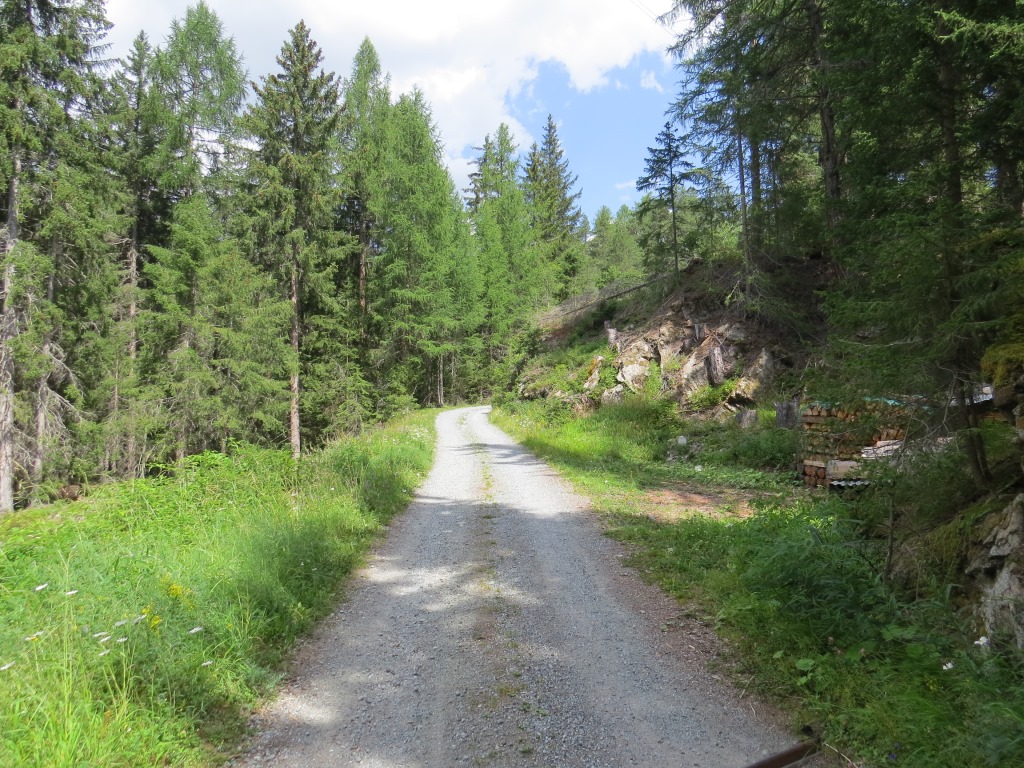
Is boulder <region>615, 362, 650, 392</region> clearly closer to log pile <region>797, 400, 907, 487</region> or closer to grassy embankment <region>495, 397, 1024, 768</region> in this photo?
log pile <region>797, 400, 907, 487</region>

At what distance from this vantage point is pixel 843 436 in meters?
4.37

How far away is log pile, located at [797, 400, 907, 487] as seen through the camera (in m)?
3.91

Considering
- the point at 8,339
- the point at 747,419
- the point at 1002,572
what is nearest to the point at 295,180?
the point at 8,339

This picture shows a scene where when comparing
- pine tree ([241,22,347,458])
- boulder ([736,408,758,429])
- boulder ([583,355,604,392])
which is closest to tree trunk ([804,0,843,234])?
boulder ([736,408,758,429])

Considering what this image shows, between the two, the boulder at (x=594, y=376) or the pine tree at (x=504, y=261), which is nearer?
the boulder at (x=594, y=376)

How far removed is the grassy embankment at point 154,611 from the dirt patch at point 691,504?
4.11 m

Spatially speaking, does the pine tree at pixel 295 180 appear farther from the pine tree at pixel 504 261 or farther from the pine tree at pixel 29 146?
the pine tree at pixel 504 261

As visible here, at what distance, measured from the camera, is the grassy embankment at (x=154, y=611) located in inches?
99.7

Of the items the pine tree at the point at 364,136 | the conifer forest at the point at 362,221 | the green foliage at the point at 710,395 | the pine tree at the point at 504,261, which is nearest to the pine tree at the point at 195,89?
the conifer forest at the point at 362,221

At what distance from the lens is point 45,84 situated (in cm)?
1291

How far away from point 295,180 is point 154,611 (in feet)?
68.9

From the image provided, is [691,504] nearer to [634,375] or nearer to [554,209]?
[634,375]

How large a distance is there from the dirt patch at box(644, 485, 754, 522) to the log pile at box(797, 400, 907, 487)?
4.03ft

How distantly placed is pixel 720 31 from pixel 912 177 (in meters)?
9.96
